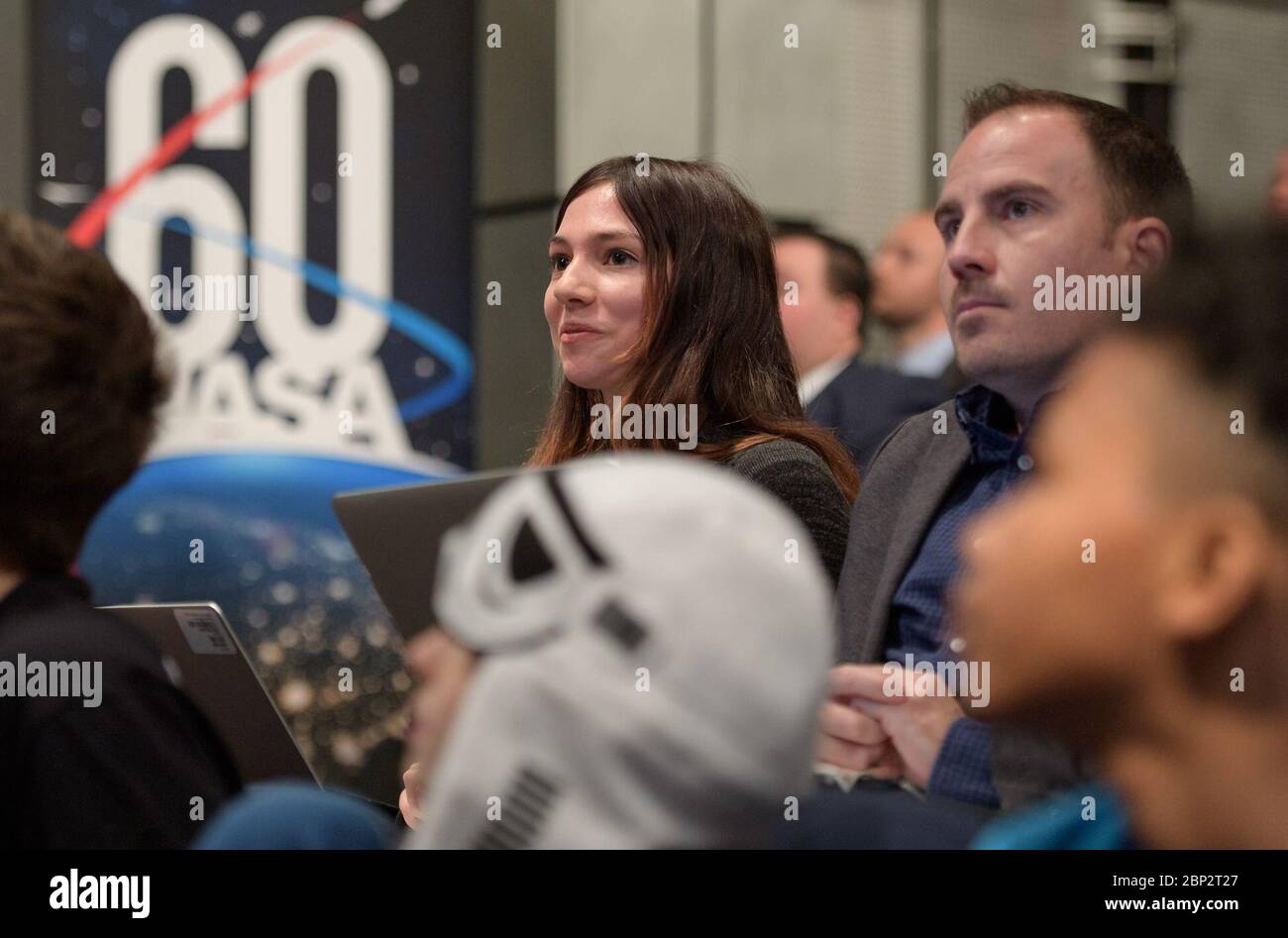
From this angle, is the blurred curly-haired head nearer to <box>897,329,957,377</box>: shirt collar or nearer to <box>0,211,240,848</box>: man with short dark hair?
<box>0,211,240,848</box>: man with short dark hair

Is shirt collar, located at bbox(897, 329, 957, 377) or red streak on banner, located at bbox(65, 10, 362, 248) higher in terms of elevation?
red streak on banner, located at bbox(65, 10, 362, 248)

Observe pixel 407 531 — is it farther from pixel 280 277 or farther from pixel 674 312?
pixel 280 277

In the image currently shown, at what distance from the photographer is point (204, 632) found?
201 centimetres

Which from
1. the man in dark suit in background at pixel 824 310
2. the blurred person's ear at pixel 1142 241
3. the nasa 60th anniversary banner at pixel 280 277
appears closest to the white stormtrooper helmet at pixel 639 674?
the blurred person's ear at pixel 1142 241
